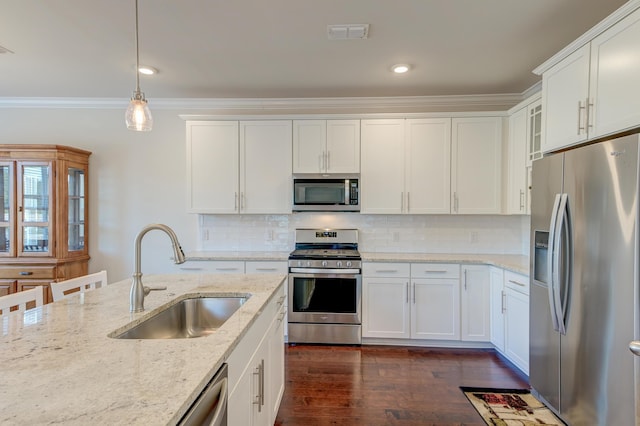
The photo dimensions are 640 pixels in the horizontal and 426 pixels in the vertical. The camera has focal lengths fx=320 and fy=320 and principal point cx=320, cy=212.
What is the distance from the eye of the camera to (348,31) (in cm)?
230

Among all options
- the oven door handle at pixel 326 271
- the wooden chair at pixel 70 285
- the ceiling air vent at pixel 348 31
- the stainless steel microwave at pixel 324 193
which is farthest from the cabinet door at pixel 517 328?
the wooden chair at pixel 70 285

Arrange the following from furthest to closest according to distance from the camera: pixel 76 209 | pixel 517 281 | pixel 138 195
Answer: pixel 138 195 < pixel 76 209 < pixel 517 281

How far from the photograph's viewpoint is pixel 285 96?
3.69 m

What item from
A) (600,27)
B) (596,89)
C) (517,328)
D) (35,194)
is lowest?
(517,328)

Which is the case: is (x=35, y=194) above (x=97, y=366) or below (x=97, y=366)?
above

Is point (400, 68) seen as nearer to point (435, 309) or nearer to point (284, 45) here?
point (284, 45)

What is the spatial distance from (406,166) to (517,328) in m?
1.82

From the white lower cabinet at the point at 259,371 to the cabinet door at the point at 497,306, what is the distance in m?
2.11

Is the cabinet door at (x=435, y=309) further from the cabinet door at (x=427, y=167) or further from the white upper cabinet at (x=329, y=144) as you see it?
the white upper cabinet at (x=329, y=144)

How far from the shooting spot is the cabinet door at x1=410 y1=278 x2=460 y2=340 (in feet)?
10.5

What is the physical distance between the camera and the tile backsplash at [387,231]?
3666 mm

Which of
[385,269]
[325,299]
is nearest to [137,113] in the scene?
[325,299]

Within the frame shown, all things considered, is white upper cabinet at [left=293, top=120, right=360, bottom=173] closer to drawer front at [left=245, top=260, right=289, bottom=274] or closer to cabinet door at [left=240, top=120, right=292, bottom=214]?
cabinet door at [left=240, top=120, right=292, bottom=214]

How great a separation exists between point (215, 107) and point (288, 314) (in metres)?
2.55
